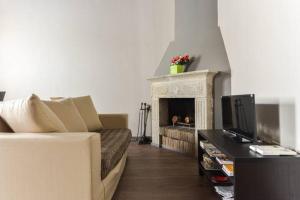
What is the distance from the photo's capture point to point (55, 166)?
4.62 ft

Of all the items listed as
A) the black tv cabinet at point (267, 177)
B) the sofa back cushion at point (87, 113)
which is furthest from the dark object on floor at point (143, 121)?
the black tv cabinet at point (267, 177)

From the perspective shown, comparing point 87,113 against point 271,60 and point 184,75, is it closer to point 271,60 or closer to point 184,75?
point 184,75

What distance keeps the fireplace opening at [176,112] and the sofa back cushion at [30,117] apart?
300 cm

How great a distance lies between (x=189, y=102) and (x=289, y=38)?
101 inches

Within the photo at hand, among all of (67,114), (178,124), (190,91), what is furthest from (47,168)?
(178,124)

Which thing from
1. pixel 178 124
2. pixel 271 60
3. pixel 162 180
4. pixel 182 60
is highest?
pixel 182 60

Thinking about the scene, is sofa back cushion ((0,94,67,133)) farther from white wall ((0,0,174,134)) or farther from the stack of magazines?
white wall ((0,0,174,134))

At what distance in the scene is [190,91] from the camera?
12.7 ft

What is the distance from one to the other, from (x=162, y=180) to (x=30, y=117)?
1561 millimetres

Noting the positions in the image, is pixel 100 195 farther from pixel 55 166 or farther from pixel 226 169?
pixel 226 169

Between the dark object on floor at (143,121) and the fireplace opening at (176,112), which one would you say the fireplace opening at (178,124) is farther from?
the dark object on floor at (143,121)

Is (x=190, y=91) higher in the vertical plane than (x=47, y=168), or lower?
higher

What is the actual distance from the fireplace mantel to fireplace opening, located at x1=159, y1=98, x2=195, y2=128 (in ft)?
0.43

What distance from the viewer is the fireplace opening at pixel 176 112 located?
439cm
